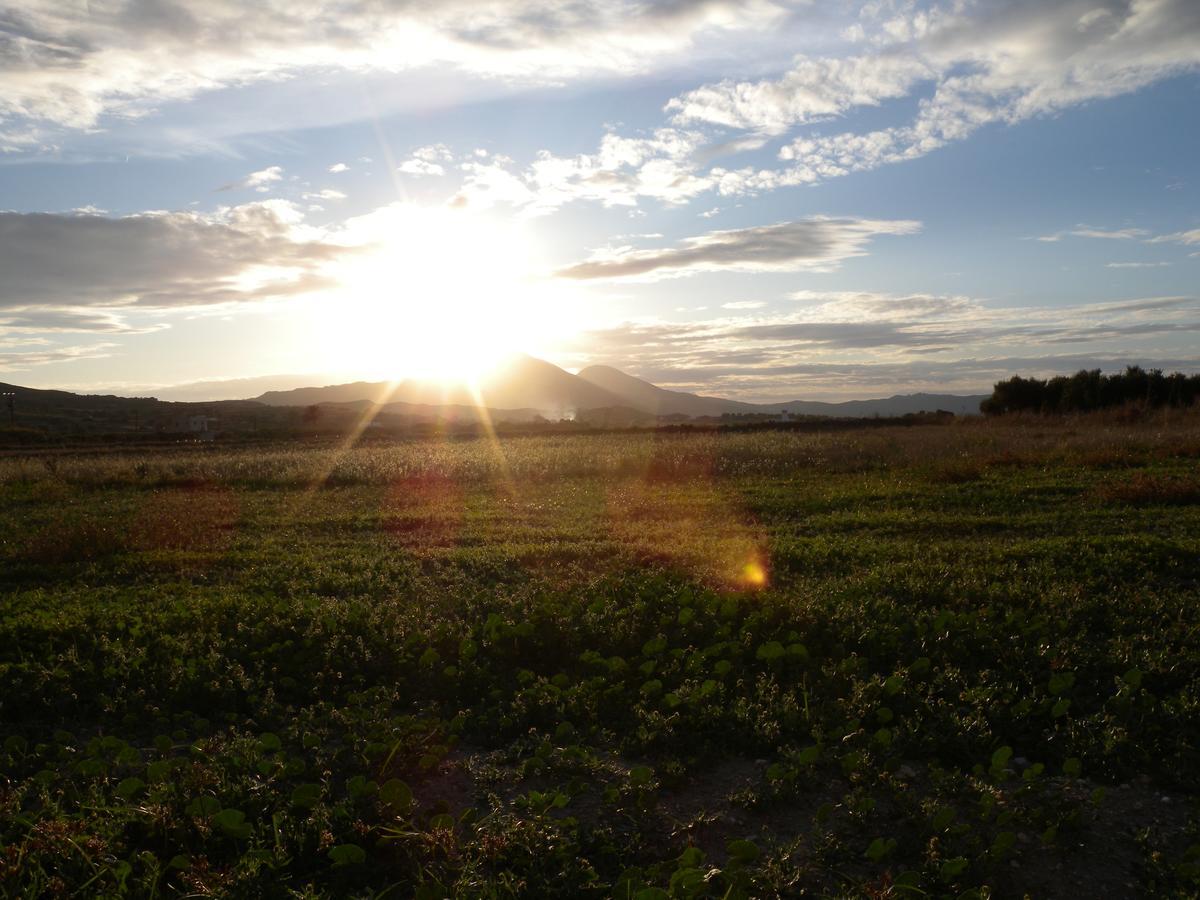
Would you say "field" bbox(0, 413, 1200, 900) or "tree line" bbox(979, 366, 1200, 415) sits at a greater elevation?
"tree line" bbox(979, 366, 1200, 415)

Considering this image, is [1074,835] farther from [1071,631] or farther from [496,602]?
[496,602]

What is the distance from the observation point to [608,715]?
5.95 m

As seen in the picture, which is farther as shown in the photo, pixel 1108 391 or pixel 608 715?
pixel 1108 391

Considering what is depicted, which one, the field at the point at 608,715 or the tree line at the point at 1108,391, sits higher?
the tree line at the point at 1108,391

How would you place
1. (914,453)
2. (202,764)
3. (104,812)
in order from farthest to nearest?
(914,453) < (202,764) < (104,812)

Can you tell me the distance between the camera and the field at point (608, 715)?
416 centimetres

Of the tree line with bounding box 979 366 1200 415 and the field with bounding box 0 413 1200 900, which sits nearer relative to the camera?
the field with bounding box 0 413 1200 900

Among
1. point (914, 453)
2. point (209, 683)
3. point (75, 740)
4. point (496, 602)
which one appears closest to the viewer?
point (75, 740)

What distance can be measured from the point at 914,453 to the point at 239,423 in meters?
75.0

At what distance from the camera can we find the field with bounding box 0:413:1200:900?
164 inches

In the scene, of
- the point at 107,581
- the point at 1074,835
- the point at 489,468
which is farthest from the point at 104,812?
the point at 489,468

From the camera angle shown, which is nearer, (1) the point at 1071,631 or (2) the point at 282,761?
(2) the point at 282,761

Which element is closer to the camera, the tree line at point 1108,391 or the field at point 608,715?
the field at point 608,715

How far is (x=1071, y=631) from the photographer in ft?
22.9
